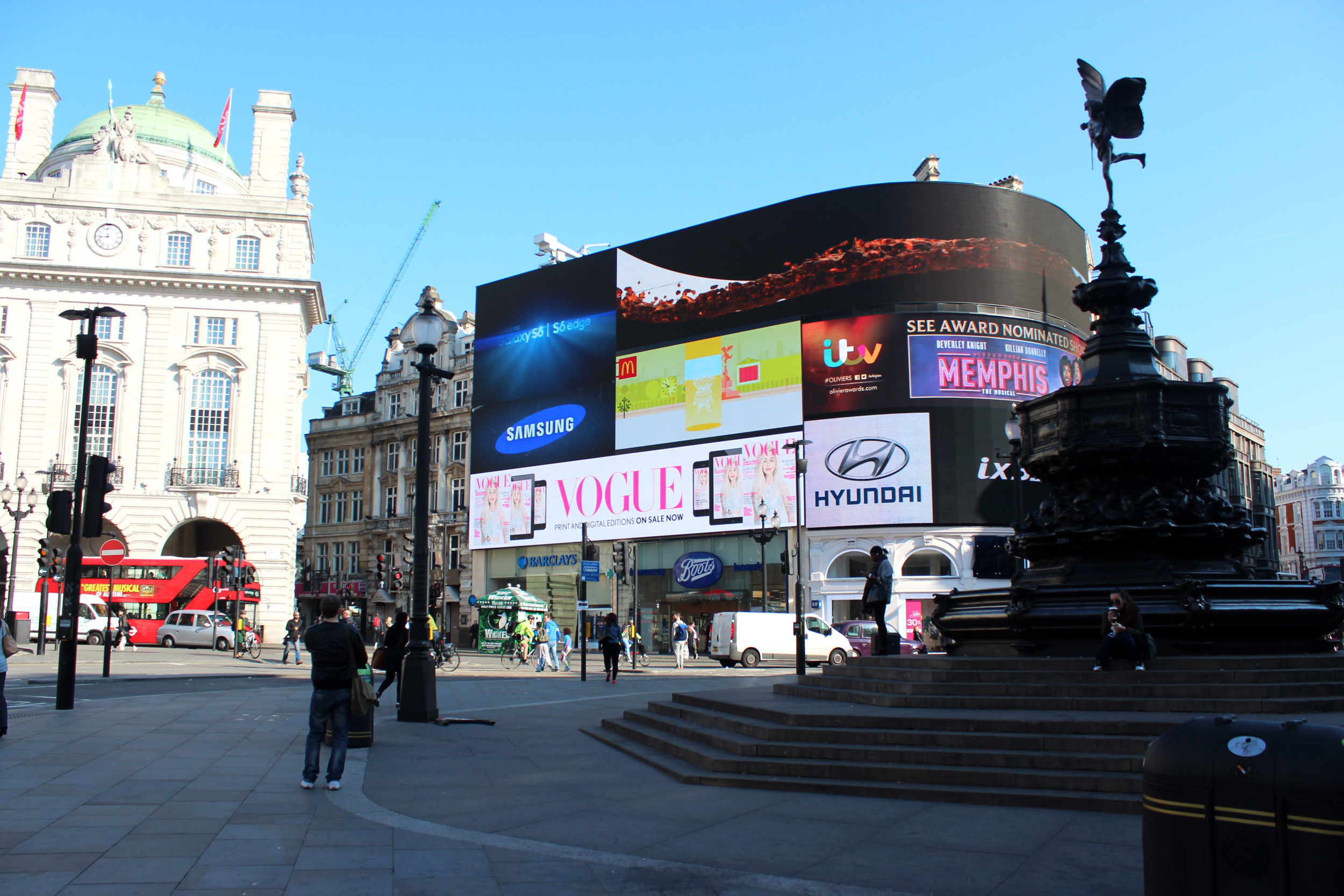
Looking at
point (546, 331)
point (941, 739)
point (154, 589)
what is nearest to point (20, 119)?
point (154, 589)

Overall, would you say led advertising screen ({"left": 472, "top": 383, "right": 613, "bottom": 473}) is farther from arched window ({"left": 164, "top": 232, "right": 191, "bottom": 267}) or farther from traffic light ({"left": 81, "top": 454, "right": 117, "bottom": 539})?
traffic light ({"left": 81, "top": 454, "right": 117, "bottom": 539})

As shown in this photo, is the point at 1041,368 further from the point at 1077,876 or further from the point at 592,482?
the point at 1077,876

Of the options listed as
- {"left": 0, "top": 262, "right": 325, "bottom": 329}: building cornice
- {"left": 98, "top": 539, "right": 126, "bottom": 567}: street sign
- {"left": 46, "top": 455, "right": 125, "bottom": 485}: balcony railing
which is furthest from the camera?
{"left": 0, "top": 262, "right": 325, "bottom": 329}: building cornice

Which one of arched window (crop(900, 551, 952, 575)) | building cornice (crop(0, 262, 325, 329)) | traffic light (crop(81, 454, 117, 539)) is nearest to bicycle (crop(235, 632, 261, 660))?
building cornice (crop(0, 262, 325, 329))

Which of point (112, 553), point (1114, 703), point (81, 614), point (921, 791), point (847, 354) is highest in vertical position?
A: point (847, 354)

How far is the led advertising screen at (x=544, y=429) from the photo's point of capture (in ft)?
176

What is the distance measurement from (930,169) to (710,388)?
20960 mm

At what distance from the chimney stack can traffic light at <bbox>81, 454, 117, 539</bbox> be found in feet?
169

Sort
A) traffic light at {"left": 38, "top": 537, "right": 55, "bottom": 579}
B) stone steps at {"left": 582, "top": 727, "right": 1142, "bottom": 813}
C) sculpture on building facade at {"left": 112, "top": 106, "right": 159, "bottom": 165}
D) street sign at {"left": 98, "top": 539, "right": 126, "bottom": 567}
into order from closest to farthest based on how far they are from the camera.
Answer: stone steps at {"left": 582, "top": 727, "right": 1142, "bottom": 813} → street sign at {"left": 98, "top": 539, "right": 126, "bottom": 567} → traffic light at {"left": 38, "top": 537, "right": 55, "bottom": 579} → sculpture on building facade at {"left": 112, "top": 106, "right": 159, "bottom": 165}

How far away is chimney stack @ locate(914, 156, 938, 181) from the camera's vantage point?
5834 cm

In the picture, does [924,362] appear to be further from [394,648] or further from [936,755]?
[936,755]

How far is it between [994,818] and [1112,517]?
5.74 metres

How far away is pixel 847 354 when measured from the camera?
45781mm

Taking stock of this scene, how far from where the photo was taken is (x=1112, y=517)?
1192 cm
